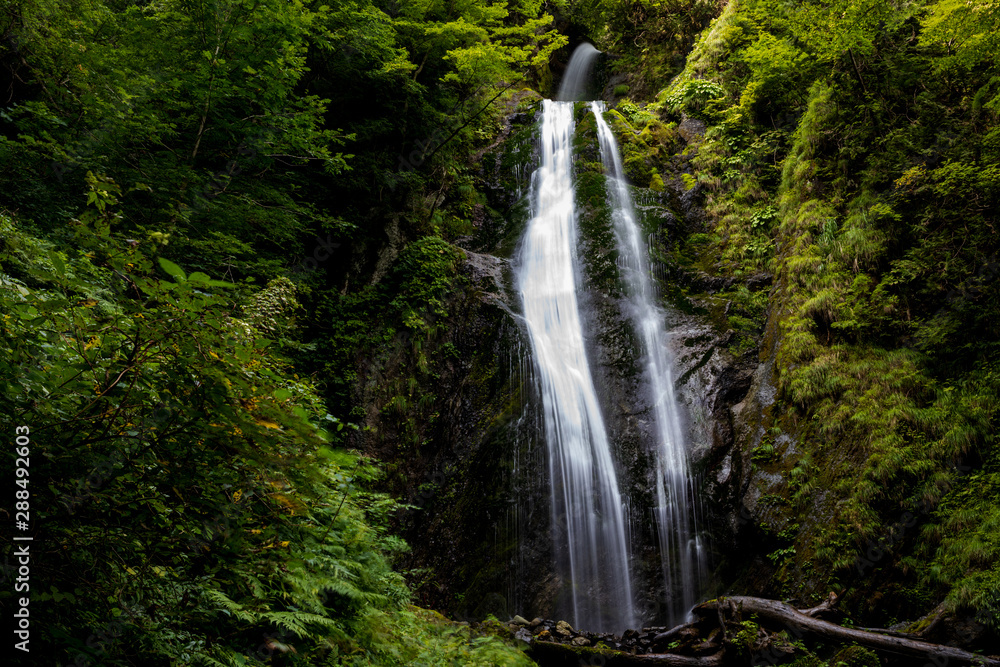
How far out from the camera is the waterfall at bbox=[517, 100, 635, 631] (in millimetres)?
7809

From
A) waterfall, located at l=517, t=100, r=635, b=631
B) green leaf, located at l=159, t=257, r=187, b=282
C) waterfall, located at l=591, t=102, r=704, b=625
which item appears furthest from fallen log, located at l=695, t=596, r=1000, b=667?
green leaf, located at l=159, t=257, r=187, b=282

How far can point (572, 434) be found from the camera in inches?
360

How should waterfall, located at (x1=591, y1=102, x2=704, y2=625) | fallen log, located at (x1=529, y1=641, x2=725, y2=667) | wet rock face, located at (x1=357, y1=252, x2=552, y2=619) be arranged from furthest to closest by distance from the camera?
wet rock face, located at (x1=357, y1=252, x2=552, y2=619) → waterfall, located at (x1=591, y1=102, x2=704, y2=625) → fallen log, located at (x1=529, y1=641, x2=725, y2=667)

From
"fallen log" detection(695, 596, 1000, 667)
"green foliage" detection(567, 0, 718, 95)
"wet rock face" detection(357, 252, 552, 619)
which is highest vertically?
"green foliage" detection(567, 0, 718, 95)

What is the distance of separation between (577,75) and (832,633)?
22986 millimetres

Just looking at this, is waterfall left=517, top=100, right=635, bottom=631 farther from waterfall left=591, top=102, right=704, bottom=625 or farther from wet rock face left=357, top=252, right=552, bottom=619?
waterfall left=591, top=102, right=704, bottom=625

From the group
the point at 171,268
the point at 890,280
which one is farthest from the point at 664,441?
the point at 171,268

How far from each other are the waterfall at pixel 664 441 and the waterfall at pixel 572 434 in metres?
0.67

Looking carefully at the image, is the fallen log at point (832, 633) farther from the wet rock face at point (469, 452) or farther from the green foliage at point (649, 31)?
the green foliage at point (649, 31)

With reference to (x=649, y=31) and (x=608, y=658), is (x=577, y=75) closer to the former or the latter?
(x=649, y=31)

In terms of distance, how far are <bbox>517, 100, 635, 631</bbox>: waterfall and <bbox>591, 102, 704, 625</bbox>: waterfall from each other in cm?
67

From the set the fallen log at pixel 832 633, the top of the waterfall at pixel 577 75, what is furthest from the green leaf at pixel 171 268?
the top of the waterfall at pixel 577 75

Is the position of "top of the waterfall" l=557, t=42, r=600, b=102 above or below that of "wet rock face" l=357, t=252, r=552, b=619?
above

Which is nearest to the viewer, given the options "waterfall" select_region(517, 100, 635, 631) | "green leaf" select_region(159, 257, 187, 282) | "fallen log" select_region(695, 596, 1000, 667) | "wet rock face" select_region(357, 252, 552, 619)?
"green leaf" select_region(159, 257, 187, 282)
